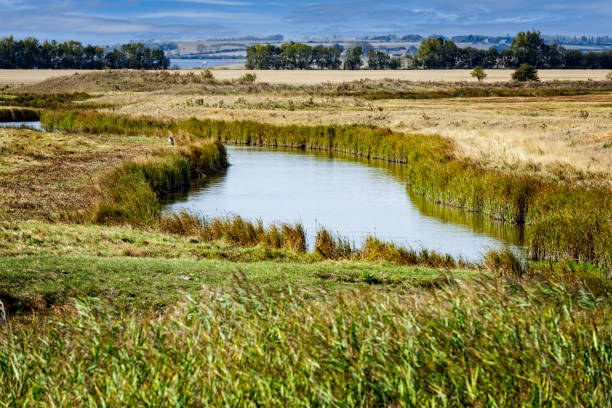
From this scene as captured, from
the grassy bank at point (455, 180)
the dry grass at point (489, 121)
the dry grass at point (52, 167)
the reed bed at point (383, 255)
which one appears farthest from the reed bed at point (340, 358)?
the dry grass at point (489, 121)

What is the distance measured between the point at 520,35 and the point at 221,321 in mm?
191615

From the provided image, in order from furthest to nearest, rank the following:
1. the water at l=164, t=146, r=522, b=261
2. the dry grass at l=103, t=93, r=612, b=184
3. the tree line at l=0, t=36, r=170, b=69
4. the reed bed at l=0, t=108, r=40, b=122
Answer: the tree line at l=0, t=36, r=170, b=69, the reed bed at l=0, t=108, r=40, b=122, the dry grass at l=103, t=93, r=612, b=184, the water at l=164, t=146, r=522, b=261

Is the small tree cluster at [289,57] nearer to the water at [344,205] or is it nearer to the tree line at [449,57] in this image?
the tree line at [449,57]

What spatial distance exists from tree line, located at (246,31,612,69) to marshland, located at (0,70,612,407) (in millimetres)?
143315

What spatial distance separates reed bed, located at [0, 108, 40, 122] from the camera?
56441 millimetres

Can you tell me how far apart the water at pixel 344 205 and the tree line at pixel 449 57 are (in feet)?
511

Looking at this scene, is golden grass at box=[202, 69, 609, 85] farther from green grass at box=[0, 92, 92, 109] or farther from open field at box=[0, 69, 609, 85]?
green grass at box=[0, 92, 92, 109]

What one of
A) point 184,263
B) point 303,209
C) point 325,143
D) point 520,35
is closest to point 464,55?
point 520,35

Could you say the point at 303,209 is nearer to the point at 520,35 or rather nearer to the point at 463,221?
the point at 463,221

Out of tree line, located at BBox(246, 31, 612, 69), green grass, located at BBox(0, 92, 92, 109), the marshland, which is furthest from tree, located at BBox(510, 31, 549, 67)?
the marshland

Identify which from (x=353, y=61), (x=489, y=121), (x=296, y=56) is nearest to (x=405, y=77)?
(x=353, y=61)

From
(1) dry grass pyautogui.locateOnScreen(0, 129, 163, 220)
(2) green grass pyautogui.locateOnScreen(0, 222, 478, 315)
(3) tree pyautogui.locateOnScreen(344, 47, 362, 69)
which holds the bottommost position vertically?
(2) green grass pyautogui.locateOnScreen(0, 222, 478, 315)

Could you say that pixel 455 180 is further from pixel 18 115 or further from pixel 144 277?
pixel 18 115

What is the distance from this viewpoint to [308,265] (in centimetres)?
1350
